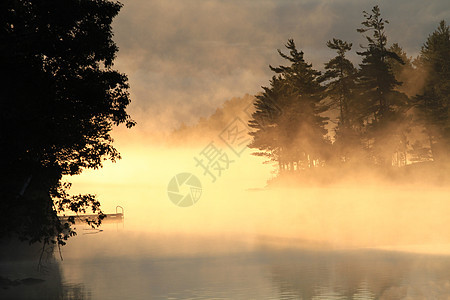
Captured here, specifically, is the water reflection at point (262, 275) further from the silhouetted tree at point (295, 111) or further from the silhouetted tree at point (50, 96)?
the silhouetted tree at point (295, 111)

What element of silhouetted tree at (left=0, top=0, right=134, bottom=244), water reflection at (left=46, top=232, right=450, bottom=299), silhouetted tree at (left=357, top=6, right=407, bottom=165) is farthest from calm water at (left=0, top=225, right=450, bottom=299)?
silhouetted tree at (left=357, top=6, right=407, bottom=165)

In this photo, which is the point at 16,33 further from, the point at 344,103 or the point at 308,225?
the point at 344,103

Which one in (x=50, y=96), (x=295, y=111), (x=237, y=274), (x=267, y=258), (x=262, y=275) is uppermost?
(x=295, y=111)

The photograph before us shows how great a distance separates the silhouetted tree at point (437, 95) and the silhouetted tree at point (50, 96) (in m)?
85.6

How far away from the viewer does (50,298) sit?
35656mm

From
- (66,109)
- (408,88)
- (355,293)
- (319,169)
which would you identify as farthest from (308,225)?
(408,88)

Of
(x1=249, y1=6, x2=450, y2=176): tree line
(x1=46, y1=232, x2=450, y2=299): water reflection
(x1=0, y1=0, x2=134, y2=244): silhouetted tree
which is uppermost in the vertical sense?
(x1=249, y1=6, x2=450, y2=176): tree line

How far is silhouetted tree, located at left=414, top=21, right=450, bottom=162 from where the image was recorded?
369ft

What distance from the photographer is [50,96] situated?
104ft

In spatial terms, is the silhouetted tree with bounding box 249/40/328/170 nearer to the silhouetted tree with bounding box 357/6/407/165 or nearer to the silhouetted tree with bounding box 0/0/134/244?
the silhouetted tree with bounding box 357/6/407/165

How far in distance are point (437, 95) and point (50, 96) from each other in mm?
98535

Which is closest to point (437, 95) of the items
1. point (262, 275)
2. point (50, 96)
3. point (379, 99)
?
point (379, 99)

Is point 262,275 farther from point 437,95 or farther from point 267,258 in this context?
point 437,95

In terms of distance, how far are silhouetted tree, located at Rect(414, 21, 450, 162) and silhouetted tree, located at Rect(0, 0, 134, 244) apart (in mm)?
85597
